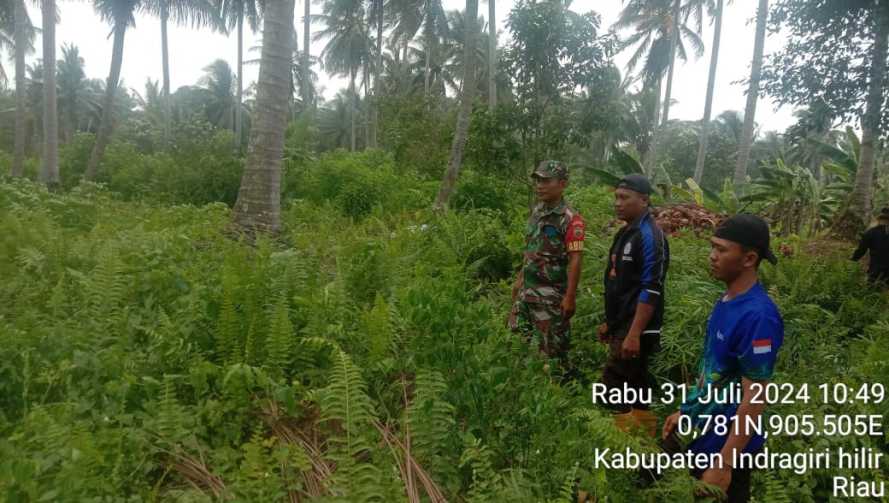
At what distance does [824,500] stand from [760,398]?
1.52 meters

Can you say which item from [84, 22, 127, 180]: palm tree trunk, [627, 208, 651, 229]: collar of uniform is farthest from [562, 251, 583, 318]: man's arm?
[84, 22, 127, 180]: palm tree trunk

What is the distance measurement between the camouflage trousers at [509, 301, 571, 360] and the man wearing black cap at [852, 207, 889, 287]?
4.32 m

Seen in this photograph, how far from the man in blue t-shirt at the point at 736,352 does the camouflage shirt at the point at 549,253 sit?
1.60m

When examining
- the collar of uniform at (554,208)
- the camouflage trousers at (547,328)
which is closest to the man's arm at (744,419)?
the camouflage trousers at (547,328)

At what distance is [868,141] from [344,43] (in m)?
27.0

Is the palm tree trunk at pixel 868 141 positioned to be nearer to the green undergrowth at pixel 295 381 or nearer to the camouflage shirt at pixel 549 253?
the green undergrowth at pixel 295 381

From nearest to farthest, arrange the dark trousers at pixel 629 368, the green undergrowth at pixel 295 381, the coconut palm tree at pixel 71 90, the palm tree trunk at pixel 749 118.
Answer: the green undergrowth at pixel 295 381
the dark trousers at pixel 629 368
the palm tree trunk at pixel 749 118
the coconut palm tree at pixel 71 90

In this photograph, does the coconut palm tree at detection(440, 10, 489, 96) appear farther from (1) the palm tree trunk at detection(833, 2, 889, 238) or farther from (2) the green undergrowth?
(2) the green undergrowth

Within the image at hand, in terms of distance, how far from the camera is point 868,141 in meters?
7.66

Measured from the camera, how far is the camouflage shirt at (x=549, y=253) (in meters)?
3.71

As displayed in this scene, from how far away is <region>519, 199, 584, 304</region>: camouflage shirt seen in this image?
3711mm

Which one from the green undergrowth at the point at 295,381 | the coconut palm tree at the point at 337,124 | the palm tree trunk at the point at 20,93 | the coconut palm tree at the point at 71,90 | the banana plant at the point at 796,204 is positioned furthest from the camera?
the coconut palm tree at the point at 337,124

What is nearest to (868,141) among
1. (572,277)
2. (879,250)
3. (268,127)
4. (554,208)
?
(879,250)

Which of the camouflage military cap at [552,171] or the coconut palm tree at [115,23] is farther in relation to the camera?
the coconut palm tree at [115,23]
